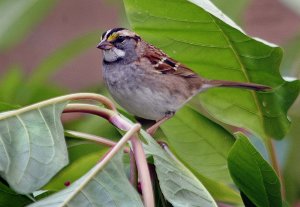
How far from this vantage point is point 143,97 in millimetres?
2205

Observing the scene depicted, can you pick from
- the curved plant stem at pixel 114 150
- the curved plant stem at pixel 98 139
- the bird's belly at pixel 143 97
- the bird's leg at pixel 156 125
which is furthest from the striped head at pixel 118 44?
the curved plant stem at pixel 114 150

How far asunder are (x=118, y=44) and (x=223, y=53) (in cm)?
63

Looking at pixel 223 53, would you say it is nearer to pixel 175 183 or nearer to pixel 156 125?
pixel 156 125

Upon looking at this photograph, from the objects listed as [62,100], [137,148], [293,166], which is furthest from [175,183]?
[293,166]

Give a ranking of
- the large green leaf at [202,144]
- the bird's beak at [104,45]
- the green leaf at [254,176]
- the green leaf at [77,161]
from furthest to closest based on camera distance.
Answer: the bird's beak at [104,45] → the large green leaf at [202,144] → the green leaf at [77,161] → the green leaf at [254,176]

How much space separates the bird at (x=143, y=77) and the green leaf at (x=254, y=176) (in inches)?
24.7

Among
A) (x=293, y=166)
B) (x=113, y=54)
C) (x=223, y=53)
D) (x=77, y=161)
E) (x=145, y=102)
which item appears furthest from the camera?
(x=113, y=54)

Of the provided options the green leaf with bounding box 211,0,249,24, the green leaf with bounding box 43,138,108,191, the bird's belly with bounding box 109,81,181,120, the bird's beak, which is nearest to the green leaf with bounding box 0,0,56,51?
the bird's beak

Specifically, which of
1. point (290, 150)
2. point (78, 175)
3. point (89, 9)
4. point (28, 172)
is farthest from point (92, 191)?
point (89, 9)

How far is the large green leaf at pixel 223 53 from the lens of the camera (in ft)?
5.53

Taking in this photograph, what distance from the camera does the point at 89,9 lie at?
26.2 ft

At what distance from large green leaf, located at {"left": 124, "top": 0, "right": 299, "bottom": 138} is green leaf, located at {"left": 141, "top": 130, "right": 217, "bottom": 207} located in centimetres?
38

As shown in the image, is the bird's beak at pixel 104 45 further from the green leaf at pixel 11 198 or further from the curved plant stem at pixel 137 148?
the green leaf at pixel 11 198

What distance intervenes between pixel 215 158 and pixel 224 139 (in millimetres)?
57
